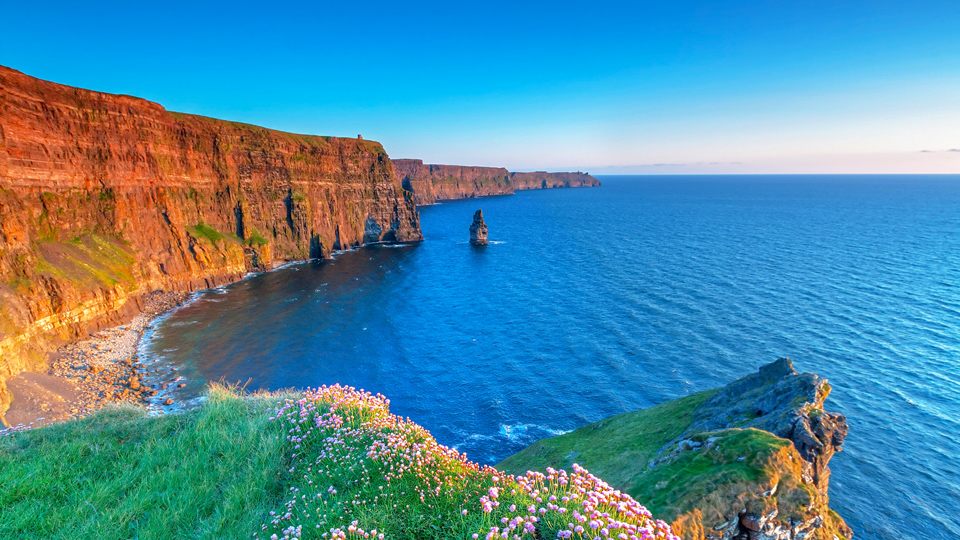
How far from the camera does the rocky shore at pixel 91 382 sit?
35500mm

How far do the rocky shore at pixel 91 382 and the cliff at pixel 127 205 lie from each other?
164cm

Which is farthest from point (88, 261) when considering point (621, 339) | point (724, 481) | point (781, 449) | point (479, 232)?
point (479, 232)

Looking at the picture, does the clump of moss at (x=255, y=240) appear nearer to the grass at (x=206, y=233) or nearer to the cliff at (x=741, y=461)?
the grass at (x=206, y=233)

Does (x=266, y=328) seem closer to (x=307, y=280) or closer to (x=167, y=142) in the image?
(x=307, y=280)

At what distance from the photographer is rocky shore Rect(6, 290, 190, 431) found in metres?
35.5

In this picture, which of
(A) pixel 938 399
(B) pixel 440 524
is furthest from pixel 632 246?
(B) pixel 440 524

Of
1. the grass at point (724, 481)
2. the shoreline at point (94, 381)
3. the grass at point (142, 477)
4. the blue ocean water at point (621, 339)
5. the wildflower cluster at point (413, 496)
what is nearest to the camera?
the wildflower cluster at point (413, 496)

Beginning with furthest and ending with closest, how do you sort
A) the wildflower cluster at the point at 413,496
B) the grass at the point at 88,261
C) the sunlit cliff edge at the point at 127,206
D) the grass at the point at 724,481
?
the grass at the point at 88,261
the sunlit cliff edge at the point at 127,206
the grass at the point at 724,481
the wildflower cluster at the point at 413,496

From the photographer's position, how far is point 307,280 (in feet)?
276

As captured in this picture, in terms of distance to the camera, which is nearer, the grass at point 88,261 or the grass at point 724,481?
the grass at point 724,481

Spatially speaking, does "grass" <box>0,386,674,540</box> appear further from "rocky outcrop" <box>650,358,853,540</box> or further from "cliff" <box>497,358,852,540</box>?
"rocky outcrop" <box>650,358,853,540</box>

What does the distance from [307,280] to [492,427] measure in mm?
60193

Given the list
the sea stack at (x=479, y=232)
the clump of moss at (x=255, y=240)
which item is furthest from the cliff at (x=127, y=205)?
the sea stack at (x=479, y=232)

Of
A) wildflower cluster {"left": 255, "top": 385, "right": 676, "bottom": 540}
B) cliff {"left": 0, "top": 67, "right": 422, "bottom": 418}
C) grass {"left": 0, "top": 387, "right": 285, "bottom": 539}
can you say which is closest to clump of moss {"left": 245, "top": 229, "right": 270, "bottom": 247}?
cliff {"left": 0, "top": 67, "right": 422, "bottom": 418}
